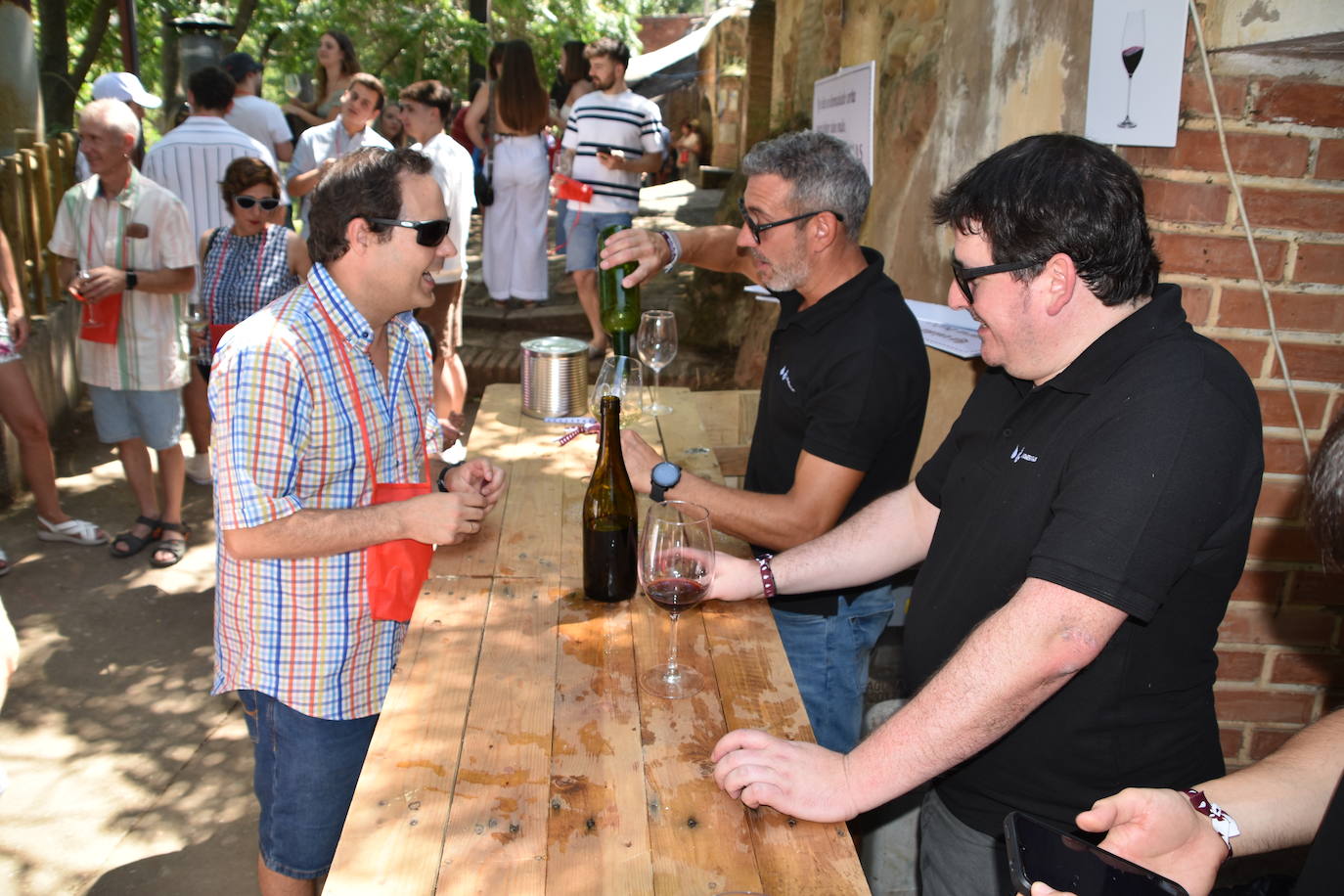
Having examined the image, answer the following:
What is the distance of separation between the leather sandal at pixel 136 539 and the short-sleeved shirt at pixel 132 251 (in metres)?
0.75

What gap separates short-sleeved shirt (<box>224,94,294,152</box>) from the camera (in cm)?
755

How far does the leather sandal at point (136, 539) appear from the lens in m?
5.55

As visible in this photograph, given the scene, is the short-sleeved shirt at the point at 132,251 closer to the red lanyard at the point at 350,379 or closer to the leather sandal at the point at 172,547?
the leather sandal at the point at 172,547

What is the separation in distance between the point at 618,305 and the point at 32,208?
537cm

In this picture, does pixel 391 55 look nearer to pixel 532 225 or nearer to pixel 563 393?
pixel 532 225

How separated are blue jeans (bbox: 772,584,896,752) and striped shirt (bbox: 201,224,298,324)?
10.8 feet

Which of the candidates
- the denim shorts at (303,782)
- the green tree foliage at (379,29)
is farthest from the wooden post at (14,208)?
the green tree foliage at (379,29)

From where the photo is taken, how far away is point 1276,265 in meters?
2.53

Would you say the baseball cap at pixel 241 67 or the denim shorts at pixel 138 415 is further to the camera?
the baseball cap at pixel 241 67

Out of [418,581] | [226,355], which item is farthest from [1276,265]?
[226,355]

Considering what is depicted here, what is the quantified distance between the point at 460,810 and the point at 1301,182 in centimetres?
231

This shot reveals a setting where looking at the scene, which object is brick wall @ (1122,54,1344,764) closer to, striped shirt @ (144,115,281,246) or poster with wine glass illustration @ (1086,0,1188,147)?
poster with wine glass illustration @ (1086,0,1188,147)

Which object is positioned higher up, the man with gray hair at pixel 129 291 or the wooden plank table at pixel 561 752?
the man with gray hair at pixel 129 291

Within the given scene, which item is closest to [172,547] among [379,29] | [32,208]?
[32,208]
